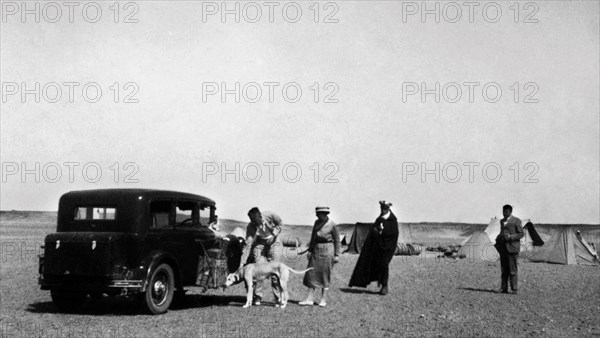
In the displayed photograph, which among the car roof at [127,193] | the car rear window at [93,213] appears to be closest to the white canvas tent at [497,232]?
the car roof at [127,193]

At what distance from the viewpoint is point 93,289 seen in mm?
10883

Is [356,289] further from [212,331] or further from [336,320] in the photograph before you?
[212,331]

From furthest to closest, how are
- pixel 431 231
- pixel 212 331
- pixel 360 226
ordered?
pixel 431 231 → pixel 360 226 → pixel 212 331

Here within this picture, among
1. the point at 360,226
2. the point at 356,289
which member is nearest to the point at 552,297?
the point at 356,289

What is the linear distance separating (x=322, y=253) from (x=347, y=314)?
1.64 meters

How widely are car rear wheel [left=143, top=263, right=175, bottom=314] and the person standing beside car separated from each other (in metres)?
1.70

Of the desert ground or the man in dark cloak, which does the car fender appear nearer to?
the desert ground

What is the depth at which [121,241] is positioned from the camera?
431 inches

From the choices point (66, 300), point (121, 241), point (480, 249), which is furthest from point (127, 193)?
point (480, 249)

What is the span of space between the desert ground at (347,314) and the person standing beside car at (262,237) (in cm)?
55

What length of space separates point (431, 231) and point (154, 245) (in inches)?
3391

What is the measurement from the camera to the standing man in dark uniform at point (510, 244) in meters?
15.4

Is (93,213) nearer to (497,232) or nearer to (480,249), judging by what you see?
(480,249)

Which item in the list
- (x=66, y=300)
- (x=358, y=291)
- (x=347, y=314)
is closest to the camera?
(x=347, y=314)
